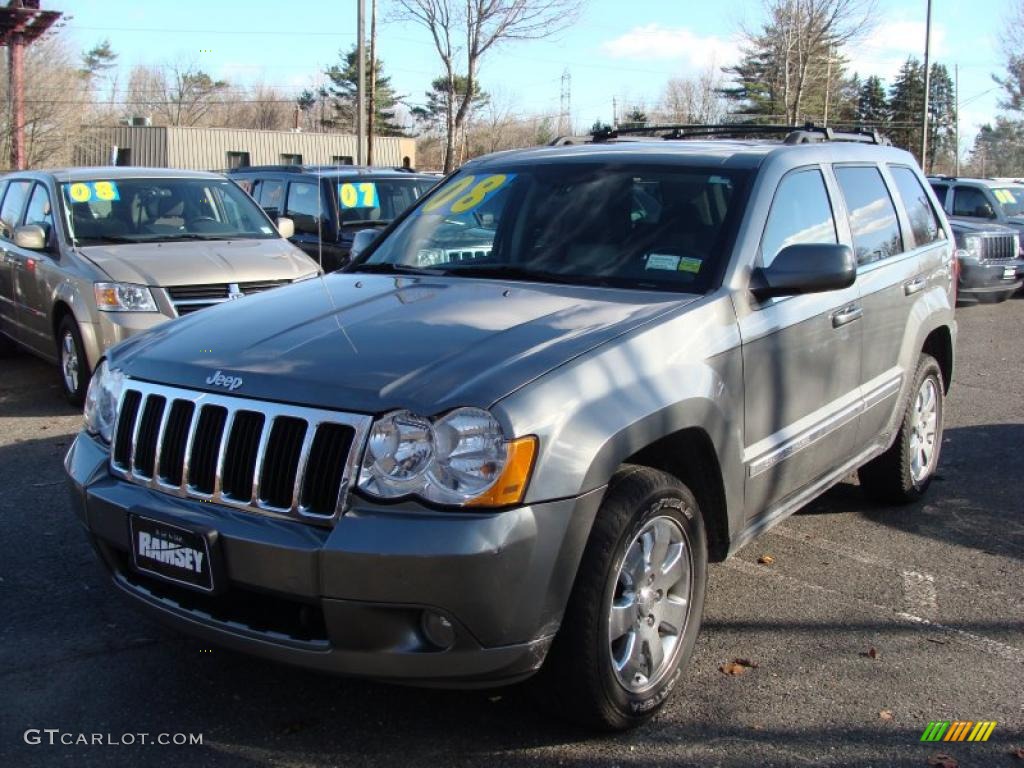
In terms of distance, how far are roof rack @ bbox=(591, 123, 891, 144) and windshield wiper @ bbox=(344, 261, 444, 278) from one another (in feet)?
4.64

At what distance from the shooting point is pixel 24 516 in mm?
5273

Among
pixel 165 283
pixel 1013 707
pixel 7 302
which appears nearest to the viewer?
pixel 1013 707

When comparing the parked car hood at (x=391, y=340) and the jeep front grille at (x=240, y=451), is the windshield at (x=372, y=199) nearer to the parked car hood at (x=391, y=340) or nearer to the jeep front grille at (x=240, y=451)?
the parked car hood at (x=391, y=340)

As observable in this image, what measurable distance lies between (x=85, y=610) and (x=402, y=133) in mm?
69634

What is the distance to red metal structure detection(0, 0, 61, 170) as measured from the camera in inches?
1153

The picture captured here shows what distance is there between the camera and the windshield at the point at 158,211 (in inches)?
328

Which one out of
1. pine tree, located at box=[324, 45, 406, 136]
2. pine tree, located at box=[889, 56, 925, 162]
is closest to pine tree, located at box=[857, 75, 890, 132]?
pine tree, located at box=[889, 56, 925, 162]

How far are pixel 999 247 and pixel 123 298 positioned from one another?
11861 millimetres

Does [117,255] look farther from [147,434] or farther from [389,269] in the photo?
[147,434]

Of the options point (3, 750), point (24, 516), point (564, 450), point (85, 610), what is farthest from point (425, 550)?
point (24, 516)

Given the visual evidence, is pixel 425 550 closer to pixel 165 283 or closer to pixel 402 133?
pixel 165 283

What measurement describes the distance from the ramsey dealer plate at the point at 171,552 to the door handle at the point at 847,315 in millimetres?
2730

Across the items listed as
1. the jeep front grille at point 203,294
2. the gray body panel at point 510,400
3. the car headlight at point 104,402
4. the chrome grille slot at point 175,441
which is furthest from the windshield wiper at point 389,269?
the jeep front grille at point 203,294

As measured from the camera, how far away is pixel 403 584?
277 cm
